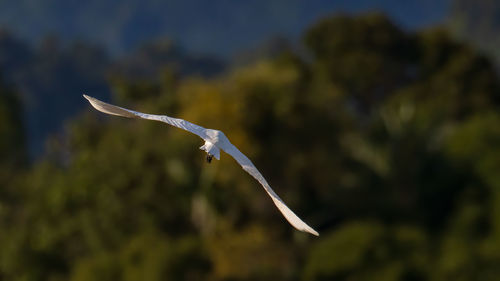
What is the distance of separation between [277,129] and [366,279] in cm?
429

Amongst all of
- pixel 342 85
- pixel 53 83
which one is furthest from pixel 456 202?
pixel 53 83

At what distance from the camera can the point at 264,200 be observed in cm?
1861

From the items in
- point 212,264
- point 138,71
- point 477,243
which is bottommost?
point 212,264

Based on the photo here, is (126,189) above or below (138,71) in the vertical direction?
below

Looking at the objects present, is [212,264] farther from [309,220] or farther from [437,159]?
[437,159]

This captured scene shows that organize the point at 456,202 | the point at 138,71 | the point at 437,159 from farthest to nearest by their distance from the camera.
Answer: the point at 138,71
the point at 437,159
the point at 456,202

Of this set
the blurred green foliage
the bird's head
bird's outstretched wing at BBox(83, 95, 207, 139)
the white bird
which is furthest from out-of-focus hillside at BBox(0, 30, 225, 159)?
the bird's head

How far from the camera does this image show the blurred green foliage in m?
17.0

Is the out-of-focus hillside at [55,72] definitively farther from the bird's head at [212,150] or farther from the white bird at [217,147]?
the bird's head at [212,150]

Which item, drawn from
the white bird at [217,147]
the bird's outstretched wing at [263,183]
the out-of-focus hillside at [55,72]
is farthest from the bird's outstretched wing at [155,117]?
the out-of-focus hillside at [55,72]

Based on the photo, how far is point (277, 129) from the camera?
19.2 meters

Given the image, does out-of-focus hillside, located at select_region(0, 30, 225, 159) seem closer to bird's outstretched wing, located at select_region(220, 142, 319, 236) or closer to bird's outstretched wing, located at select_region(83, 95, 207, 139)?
bird's outstretched wing, located at select_region(83, 95, 207, 139)

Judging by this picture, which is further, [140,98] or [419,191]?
[140,98]

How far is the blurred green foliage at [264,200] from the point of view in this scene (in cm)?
1703
